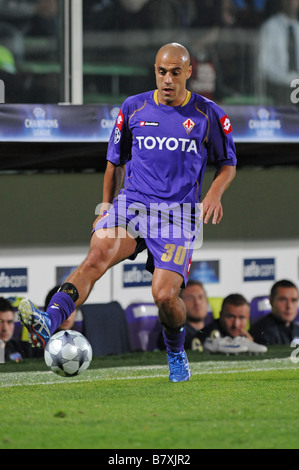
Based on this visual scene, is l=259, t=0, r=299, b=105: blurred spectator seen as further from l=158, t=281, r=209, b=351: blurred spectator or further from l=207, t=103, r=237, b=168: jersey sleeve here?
l=207, t=103, r=237, b=168: jersey sleeve

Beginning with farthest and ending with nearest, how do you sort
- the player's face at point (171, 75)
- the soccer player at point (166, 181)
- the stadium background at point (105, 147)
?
the stadium background at point (105, 147) < the player's face at point (171, 75) < the soccer player at point (166, 181)

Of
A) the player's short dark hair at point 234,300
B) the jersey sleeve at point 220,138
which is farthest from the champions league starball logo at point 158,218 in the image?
the player's short dark hair at point 234,300

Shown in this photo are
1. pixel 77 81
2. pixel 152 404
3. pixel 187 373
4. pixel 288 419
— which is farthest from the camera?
pixel 77 81

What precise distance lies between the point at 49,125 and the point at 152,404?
4138 millimetres

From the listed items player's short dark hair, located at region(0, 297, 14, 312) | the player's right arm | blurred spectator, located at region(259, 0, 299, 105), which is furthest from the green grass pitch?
blurred spectator, located at region(259, 0, 299, 105)

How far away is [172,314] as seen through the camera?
6492 mm

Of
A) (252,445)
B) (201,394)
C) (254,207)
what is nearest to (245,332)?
(254,207)

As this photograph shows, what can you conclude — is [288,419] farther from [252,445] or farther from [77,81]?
[77,81]

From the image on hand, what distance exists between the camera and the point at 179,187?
257 inches

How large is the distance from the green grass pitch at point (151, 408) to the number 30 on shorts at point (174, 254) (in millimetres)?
855

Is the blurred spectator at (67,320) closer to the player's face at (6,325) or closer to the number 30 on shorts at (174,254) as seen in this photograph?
the player's face at (6,325)

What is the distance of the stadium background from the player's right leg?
127 inches

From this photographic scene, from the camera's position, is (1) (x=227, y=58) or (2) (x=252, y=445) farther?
(1) (x=227, y=58)

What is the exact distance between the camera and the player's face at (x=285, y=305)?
34.0 feet
